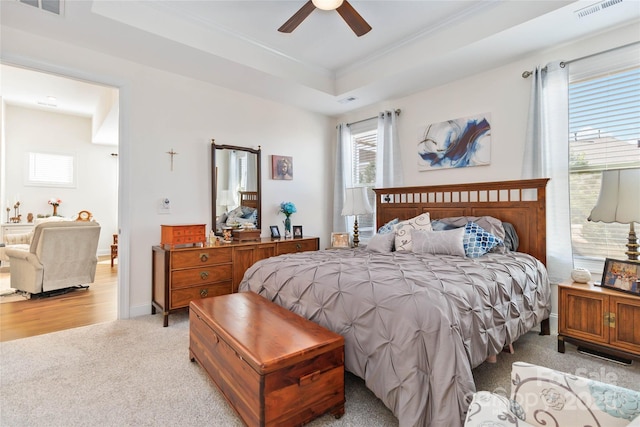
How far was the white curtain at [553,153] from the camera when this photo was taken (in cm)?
294

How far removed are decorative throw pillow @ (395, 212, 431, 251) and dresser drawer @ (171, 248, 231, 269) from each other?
1837mm

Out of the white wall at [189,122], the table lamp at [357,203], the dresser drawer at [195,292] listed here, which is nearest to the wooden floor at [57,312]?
the white wall at [189,122]

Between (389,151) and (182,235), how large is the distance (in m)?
2.83

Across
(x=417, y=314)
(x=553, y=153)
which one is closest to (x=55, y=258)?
(x=417, y=314)

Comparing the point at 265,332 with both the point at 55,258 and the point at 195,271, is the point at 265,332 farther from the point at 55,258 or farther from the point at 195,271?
the point at 55,258

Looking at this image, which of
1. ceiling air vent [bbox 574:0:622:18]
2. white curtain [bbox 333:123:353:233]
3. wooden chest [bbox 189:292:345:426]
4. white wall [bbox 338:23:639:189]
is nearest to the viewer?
wooden chest [bbox 189:292:345:426]

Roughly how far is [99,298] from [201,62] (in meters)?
3.20

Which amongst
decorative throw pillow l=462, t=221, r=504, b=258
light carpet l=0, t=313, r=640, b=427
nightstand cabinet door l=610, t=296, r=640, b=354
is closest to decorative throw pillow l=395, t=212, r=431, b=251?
decorative throw pillow l=462, t=221, r=504, b=258

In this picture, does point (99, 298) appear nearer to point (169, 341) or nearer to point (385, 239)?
point (169, 341)

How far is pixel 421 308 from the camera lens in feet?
5.07

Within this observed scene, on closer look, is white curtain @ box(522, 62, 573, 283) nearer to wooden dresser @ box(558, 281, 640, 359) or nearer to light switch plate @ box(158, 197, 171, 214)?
wooden dresser @ box(558, 281, 640, 359)

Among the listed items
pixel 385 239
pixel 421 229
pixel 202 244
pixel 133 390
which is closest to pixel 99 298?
pixel 202 244

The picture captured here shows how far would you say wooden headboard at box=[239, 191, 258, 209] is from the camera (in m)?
4.17

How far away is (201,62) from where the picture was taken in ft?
10.9
